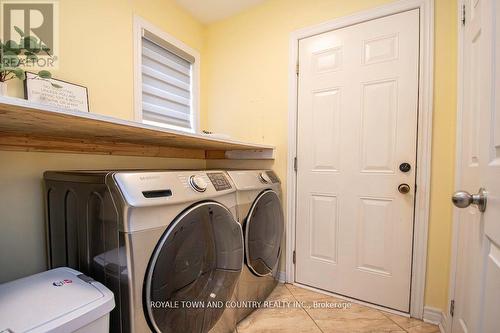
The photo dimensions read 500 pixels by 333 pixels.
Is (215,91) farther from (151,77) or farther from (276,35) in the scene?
(276,35)

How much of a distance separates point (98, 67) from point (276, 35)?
51.9 inches

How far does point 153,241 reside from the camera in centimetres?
80

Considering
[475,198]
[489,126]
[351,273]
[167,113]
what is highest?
[167,113]

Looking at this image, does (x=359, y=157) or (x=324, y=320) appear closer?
(x=324, y=320)

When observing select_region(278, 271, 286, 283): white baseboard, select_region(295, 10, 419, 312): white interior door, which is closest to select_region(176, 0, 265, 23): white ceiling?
select_region(295, 10, 419, 312): white interior door

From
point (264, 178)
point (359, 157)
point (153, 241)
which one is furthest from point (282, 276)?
point (153, 241)

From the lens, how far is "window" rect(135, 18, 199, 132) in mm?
1680

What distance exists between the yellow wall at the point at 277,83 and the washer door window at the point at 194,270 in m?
0.88

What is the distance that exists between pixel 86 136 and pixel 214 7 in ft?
5.07

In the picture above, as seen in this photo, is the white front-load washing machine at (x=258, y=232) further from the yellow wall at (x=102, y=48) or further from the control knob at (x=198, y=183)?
the yellow wall at (x=102, y=48)

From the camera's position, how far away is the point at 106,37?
144 centimetres

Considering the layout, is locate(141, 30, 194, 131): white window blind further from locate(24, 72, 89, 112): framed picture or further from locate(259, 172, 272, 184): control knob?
locate(259, 172, 272, 184): control knob

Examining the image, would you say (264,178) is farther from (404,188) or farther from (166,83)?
(166,83)

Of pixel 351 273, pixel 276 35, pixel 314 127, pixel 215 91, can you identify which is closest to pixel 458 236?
pixel 351 273
